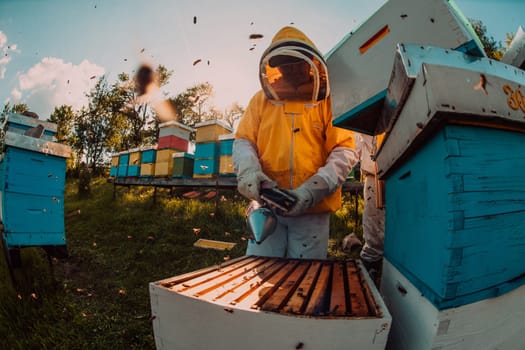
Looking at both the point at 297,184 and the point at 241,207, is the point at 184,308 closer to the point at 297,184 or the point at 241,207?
the point at 297,184

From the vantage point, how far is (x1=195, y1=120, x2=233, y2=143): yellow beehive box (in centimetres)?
550

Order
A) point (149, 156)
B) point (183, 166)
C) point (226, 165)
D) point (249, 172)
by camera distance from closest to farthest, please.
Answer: point (249, 172) < point (226, 165) < point (183, 166) < point (149, 156)

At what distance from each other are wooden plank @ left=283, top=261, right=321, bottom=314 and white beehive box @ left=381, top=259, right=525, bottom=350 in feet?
1.04

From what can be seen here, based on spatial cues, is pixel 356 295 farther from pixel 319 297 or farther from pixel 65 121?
pixel 65 121

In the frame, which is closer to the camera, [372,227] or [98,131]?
[372,227]

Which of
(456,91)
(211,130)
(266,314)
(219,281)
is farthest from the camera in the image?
(211,130)

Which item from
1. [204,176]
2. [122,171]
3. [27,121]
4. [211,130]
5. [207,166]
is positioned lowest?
[204,176]

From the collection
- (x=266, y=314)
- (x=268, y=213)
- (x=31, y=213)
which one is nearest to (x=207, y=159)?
(x=31, y=213)

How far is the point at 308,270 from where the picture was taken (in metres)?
1.27

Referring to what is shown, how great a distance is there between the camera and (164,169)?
6.59 m

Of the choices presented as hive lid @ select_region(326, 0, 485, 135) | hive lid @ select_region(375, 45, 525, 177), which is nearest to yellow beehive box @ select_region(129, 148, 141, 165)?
hive lid @ select_region(326, 0, 485, 135)

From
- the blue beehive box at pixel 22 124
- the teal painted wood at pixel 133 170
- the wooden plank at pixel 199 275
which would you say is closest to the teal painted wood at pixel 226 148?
the blue beehive box at pixel 22 124

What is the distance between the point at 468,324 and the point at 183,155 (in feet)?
19.3

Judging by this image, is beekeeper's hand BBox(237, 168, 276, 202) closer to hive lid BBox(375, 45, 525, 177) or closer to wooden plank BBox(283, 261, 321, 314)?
wooden plank BBox(283, 261, 321, 314)
